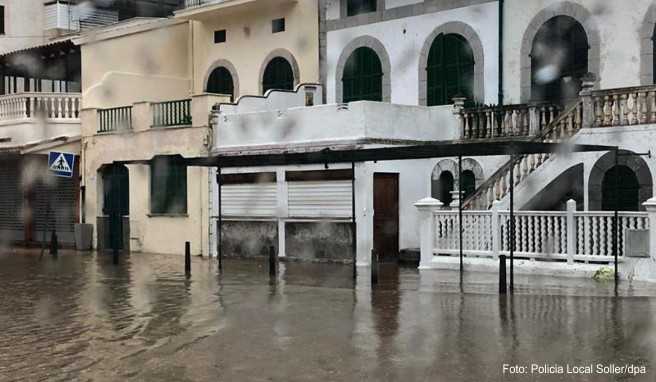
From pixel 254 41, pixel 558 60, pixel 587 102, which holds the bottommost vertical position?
pixel 587 102

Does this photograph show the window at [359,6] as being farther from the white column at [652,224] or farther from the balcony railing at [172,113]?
the white column at [652,224]

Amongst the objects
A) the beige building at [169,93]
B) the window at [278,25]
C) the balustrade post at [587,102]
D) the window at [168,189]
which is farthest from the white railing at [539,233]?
the window at [278,25]

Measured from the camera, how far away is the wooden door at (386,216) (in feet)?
71.9

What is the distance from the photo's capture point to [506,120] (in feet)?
68.4

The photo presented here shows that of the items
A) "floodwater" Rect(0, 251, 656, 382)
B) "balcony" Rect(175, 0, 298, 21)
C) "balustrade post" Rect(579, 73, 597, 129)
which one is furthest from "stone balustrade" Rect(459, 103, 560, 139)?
"balcony" Rect(175, 0, 298, 21)

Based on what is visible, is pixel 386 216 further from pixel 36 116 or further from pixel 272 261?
pixel 36 116

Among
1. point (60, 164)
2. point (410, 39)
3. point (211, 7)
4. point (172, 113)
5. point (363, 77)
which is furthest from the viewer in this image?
point (211, 7)

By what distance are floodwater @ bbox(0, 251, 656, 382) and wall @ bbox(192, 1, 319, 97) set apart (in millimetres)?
10013

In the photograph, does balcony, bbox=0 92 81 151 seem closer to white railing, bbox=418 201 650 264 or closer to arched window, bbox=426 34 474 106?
arched window, bbox=426 34 474 106

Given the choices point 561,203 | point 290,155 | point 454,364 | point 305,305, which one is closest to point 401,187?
point 561,203

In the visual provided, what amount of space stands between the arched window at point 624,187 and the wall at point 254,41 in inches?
388

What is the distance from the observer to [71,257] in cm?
2527

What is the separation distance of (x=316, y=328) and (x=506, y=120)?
10442 millimetres

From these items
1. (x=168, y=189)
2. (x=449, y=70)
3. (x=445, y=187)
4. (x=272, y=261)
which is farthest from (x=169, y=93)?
(x=272, y=261)
